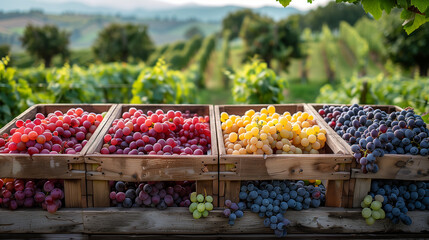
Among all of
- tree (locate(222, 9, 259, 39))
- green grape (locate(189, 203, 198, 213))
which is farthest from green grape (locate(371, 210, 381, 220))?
tree (locate(222, 9, 259, 39))

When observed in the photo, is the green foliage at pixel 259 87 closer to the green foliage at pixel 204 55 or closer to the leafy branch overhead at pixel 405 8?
the leafy branch overhead at pixel 405 8

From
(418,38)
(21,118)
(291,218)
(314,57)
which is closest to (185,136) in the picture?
(291,218)

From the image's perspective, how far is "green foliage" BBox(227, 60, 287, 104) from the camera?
564cm

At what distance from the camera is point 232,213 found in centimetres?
246

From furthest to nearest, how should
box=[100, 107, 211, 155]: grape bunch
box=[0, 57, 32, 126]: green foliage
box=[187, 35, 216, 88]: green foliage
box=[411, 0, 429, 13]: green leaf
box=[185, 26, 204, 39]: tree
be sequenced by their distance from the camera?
box=[185, 26, 204, 39]: tree
box=[187, 35, 216, 88]: green foliage
box=[0, 57, 32, 126]: green foliage
box=[100, 107, 211, 155]: grape bunch
box=[411, 0, 429, 13]: green leaf

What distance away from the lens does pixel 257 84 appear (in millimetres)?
5695

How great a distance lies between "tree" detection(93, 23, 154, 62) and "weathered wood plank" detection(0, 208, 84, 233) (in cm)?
3874

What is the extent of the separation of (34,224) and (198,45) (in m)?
40.8

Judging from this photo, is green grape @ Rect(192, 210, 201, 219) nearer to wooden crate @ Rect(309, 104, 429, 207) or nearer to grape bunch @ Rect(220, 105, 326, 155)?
grape bunch @ Rect(220, 105, 326, 155)

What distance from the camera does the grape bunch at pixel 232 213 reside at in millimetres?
2428

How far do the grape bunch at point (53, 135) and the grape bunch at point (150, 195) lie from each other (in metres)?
0.41

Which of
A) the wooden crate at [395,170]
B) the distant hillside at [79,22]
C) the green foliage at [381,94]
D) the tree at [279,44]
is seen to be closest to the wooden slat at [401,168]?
the wooden crate at [395,170]

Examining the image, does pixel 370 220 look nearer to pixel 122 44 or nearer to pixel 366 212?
pixel 366 212

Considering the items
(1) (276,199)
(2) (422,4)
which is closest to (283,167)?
(1) (276,199)
